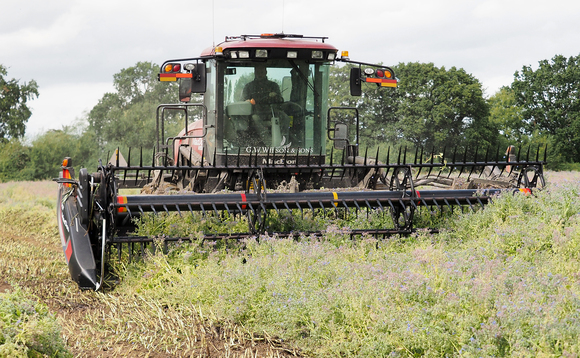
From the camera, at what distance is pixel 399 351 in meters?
3.95

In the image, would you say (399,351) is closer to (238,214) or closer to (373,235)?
(373,235)

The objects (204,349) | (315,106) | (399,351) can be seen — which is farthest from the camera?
(315,106)

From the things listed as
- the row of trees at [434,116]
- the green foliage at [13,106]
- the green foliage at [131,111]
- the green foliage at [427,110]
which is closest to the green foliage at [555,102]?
the row of trees at [434,116]

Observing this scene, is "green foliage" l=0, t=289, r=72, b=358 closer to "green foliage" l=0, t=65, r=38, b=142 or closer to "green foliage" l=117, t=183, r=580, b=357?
"green foliage" l=117, t=183, r=580, b=357

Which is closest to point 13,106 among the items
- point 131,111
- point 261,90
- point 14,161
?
point 14,161

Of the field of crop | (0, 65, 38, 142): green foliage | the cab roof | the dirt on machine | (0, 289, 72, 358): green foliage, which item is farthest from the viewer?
(0, 65, 38, 142): green foliage

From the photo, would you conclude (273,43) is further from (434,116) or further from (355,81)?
(434,116)

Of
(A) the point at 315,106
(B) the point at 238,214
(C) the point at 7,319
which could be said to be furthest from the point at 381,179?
(C) the point at 7,319

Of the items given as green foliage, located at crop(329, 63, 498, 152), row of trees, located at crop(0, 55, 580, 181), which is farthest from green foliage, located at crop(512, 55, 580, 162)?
green foliage, located at crop(329, 63, 498, 152)

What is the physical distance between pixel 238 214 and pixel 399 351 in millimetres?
3464

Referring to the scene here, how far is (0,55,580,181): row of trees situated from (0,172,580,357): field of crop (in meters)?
27.3

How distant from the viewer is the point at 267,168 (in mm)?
6676

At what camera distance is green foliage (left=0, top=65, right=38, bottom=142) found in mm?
33688

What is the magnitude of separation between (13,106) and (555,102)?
34.3m
